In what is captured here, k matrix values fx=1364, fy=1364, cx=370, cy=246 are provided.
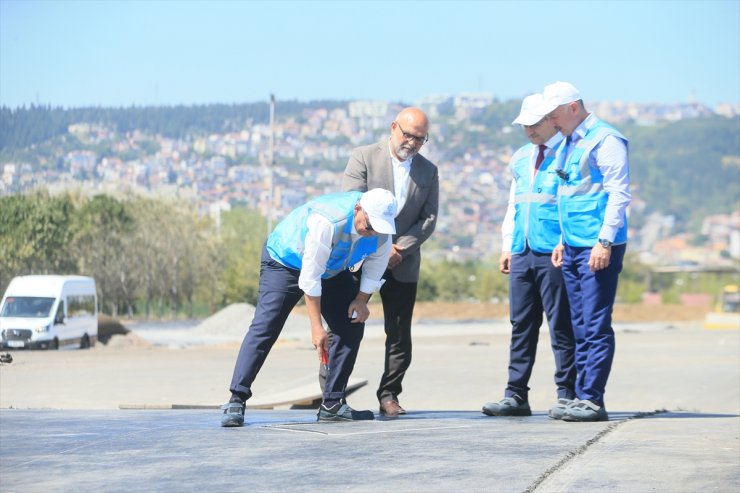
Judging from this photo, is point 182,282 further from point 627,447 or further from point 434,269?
point 627,447

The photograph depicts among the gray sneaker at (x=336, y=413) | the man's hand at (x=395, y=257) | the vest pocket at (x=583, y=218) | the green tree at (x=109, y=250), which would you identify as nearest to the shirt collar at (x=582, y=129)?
the vest pocket at (x=583, y=218)

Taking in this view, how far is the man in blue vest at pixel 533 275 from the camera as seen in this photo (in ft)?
27.0

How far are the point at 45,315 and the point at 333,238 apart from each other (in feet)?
86.3

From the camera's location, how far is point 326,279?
24.8ft

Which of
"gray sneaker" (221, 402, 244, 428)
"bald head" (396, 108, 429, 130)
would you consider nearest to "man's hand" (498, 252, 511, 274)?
"bald head" (396, 108, 429, 130)

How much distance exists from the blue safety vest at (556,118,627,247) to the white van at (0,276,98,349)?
24642 mm

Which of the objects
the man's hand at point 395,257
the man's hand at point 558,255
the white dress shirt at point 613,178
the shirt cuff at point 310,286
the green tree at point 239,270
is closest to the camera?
the shirt cuff at point 310,286

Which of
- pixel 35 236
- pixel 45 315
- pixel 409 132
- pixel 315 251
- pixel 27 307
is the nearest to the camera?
pixel 315 251

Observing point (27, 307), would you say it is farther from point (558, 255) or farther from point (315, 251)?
point (315, 251)

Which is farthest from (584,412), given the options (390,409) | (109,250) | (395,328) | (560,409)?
(109,250)

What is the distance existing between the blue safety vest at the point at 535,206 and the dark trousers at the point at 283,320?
1278 millimetres

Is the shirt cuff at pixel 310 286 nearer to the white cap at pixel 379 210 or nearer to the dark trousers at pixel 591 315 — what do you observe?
the white cap at pixel 379 210

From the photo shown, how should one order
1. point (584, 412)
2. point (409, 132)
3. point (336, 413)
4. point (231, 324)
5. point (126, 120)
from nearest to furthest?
point (336, 413) → point (584, 412) → point (409, 132) → point (231, 324) → point (126, 120)

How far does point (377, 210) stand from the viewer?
6.89 metres
